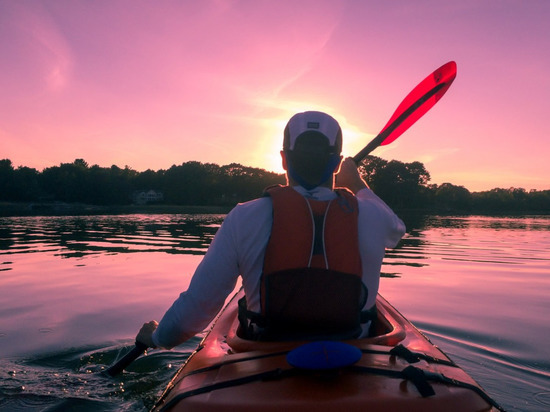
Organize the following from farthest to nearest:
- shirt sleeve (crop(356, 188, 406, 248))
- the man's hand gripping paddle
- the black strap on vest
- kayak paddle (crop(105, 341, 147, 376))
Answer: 1. the man's hand gripping paddle
2. kayak paddle (crop(105, 341, 147, 376))
3. shirt sleeve (crop(356, 188, 406, 248))
4. the black strap on vest

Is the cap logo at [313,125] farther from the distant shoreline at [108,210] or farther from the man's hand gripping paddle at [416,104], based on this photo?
the distant shoreline at [108,210]

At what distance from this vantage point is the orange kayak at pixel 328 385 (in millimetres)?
1397

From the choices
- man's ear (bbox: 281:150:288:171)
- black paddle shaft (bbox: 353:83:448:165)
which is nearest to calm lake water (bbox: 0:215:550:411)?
man's ear (bbox: 281:150:288:171)

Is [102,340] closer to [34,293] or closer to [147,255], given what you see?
[34,293]

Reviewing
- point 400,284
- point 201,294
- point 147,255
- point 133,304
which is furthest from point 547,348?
point 147,255

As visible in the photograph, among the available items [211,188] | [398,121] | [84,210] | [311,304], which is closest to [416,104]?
[398,121]

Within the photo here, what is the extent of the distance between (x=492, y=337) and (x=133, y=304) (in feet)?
14.9

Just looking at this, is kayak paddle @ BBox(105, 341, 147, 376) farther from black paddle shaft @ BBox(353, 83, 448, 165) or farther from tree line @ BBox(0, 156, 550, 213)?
tree line @ BBox(0, 156, 550, 213)

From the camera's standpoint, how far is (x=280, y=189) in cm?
207

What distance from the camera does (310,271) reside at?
1938mm

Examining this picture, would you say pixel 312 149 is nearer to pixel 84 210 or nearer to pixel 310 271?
pixel 310 271

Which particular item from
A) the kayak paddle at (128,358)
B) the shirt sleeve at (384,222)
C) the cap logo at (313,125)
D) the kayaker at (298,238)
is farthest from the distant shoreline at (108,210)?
the shirt sleeve at (384,222)

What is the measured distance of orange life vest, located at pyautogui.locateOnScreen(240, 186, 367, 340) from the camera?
1.94 metres

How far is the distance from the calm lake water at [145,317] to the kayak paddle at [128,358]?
135 millimetres
